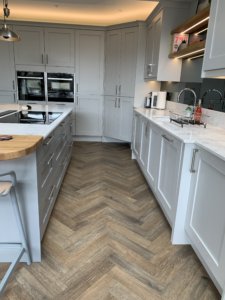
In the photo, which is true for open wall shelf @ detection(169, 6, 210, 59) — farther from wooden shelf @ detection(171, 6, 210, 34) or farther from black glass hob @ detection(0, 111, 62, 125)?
black glass hob @ detection(0, 111, 62, 125)

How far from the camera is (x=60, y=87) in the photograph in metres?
4.73

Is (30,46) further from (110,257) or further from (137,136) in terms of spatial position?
(110,257)

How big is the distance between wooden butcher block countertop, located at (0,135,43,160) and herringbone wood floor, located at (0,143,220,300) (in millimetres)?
894

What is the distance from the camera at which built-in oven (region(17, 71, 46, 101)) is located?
461 cm

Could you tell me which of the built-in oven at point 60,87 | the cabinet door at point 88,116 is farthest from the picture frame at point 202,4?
the built-in oven at point 60,87

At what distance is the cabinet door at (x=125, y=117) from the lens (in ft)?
14.6

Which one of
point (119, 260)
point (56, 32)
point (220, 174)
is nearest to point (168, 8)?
point (56, 32)

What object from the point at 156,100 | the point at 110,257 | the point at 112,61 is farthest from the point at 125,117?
the point at 110,257

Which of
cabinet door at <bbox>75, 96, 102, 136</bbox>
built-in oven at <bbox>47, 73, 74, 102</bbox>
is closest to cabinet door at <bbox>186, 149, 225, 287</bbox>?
cabinet door at <bbox>75, 96, 102, 136</bbox>

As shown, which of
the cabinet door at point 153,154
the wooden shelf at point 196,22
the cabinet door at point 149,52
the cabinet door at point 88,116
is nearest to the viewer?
the wooden shelf at point 196,22

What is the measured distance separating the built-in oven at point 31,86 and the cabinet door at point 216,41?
3.60 meters

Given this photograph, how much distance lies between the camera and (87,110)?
492 centimetres

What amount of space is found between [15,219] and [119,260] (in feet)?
2.65

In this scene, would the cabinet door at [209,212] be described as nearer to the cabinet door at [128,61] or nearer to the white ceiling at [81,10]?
the white ceiling at [81,10]
